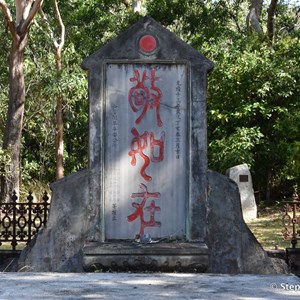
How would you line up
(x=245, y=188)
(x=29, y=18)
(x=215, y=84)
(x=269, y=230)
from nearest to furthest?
(x=269, y=230) < (x=29, y=18) < (x=245, y=188) < (x=215, y=84)

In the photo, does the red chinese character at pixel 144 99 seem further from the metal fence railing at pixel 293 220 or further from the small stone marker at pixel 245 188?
the small stone marker at pixel 245 188

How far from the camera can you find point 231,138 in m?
18.4

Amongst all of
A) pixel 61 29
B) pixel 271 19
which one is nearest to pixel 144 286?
pixel 61 29

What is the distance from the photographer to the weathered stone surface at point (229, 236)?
292 inches

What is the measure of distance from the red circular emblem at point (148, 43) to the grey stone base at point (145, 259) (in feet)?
7.61

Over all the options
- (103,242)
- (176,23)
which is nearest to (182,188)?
(103,242)

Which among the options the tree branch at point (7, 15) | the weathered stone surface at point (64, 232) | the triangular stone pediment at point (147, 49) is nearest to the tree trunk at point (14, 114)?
the tree branch at point (7, 15)

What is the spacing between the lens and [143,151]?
23.9 feet

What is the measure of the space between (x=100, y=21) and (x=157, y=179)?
16271mm

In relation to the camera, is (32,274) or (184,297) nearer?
(184,297)

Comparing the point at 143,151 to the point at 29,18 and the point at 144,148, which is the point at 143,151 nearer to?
the point at 144,148

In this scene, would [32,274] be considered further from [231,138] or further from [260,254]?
[231,138]

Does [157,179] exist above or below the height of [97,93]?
below

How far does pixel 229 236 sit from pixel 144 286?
2.83 meters
